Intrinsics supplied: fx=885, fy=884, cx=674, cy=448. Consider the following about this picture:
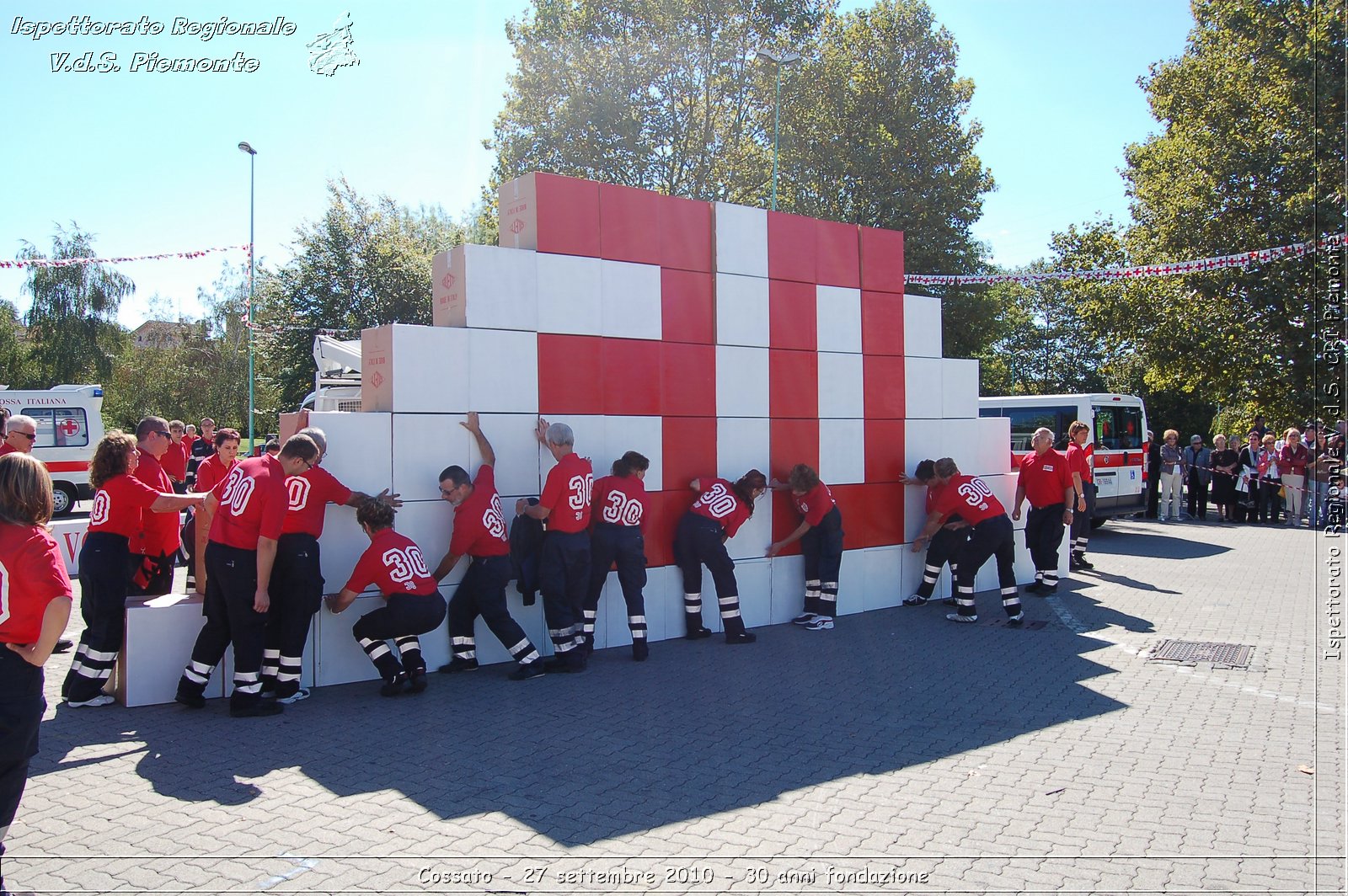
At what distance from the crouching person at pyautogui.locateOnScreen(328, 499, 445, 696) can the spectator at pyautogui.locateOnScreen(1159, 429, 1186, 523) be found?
17.4 meters

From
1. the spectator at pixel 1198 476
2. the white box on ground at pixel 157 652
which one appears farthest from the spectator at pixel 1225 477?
the white box on ground at pixel 157 652

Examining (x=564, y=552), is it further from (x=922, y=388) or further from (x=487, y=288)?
(x=922, y=388)

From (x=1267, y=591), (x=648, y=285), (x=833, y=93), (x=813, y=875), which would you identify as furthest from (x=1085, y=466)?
(x=833, y=93)

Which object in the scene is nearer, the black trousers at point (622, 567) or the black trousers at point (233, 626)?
the black trousers at point (233, 626)

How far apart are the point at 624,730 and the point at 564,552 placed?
179 cm

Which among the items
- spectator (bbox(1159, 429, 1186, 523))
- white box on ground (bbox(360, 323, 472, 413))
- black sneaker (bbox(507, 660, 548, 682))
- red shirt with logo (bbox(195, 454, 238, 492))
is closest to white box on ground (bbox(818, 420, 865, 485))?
black sneaker (bbox(507, 660, 548, 682))

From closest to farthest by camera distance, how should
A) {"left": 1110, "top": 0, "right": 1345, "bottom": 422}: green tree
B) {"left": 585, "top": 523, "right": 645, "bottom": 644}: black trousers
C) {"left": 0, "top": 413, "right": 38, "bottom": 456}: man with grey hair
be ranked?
{"left": 0, "top": 413, "right": 38, "bottom": 456}: man with grey hair < {"left": 585, "top": 523, "right": 645, "bottom": 644}: black trousers < {"left": 1110, "top": 0, "right": 1345, "bottom": 422}: green tree

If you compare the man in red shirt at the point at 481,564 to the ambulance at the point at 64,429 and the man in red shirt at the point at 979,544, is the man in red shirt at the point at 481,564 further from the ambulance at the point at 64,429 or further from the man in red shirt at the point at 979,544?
the ambulance at the point at 64,429

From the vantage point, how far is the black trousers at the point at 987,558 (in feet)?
29.3

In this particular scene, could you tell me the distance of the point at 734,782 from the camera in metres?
4.80

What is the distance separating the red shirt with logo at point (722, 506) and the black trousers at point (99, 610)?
449 centimetres

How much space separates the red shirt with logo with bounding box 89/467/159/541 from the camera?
6082 millimetres

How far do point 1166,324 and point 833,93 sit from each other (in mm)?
10733

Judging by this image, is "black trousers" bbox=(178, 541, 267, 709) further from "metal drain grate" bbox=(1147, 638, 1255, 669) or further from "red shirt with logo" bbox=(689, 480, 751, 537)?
"metal drain grate" bbox=(1147, 638, 1255, 669)
